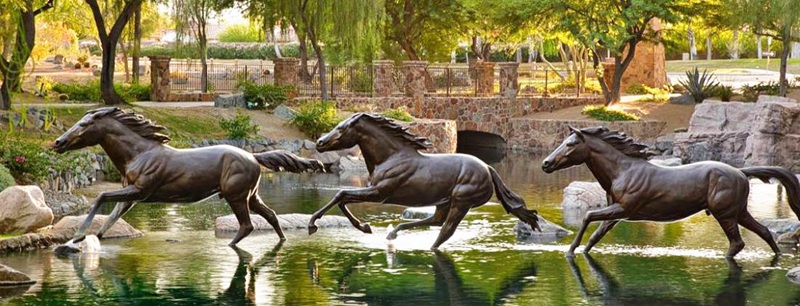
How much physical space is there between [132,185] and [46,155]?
392 inches

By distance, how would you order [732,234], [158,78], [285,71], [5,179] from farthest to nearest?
1. [285,71]
2. [158,78]
3. [5,179]
4. [732,234]

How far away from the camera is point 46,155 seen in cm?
2783

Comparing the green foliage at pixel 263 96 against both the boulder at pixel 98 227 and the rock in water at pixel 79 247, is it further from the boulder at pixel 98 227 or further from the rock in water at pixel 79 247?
the rock in water at pixel 79 247

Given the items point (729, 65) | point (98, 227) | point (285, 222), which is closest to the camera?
point (98, 227)

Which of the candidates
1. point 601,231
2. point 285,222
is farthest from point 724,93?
point 601,231

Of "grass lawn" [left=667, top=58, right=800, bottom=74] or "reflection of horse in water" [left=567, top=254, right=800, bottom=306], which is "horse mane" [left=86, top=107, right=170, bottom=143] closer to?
"reflection of horse in water" [left=567, top=254, right=800, bottom=306]

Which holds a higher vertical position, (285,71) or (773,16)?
(773,16)

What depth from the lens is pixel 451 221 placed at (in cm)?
1894

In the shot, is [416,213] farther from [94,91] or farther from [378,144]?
[94,91]

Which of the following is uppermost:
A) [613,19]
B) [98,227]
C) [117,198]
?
[613,19]

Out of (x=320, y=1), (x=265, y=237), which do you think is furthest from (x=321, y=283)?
(x=320, y=1)

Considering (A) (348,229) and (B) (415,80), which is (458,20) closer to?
(B) (415,80)

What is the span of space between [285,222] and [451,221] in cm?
391

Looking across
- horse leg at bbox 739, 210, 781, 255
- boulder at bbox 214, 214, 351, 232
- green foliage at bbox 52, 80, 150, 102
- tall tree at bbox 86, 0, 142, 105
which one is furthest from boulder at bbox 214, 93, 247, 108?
horse leg at bbox 739, 210, 781, 255
